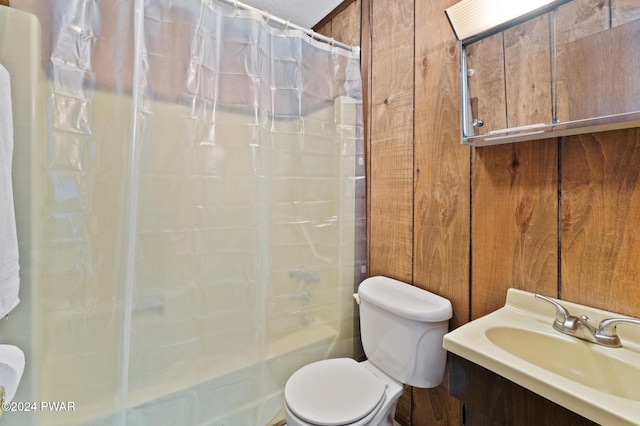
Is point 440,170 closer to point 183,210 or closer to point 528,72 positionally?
point 528,72

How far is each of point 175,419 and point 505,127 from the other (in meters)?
1.71

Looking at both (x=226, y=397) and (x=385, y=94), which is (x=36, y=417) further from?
(x=385, y=94)

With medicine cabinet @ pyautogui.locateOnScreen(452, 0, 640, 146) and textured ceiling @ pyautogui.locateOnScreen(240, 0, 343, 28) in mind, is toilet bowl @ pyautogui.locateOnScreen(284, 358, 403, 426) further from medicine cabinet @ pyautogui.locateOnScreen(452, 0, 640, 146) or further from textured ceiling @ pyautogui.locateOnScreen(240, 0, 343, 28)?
textured ceiling @ pyautogui.locateOnScreen(240, 0, 343, 28)

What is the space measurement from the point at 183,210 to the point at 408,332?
1.05 metres

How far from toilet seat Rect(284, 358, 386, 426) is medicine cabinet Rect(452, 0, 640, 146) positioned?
3.46 feet

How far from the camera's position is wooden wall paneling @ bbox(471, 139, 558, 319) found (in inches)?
36.7

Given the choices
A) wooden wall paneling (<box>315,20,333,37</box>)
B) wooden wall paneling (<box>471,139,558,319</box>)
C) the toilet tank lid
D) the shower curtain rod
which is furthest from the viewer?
wooden wall paneling (<box>315,20,333,37</box>)

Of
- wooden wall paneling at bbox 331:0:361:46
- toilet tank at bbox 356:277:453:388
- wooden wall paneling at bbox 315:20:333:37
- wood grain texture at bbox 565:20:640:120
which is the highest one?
wooden wall paneling at bbox 315:20:333:37

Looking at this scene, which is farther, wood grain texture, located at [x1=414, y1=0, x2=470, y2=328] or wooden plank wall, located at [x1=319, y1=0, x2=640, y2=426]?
wood grain texture, located at [x1=414, y1=0, x2=470, y2=328]

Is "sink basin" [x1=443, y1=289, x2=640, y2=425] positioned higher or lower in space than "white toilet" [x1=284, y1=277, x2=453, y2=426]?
higher

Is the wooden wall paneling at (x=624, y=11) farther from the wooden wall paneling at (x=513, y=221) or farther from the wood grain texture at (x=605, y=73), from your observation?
the wooden wall paneling at (x=513, y=221)

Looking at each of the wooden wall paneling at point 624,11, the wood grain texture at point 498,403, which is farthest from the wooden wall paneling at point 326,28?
the wood grain texture at point 498,403

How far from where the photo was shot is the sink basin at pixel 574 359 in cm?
71

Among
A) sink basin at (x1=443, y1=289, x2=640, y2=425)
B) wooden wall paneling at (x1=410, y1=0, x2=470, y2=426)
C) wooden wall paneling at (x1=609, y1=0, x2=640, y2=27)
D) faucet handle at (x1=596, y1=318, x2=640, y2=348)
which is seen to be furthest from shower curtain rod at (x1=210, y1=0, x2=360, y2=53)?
faucet handle at (x1=596, y1=318, x2=640, y2=348)
